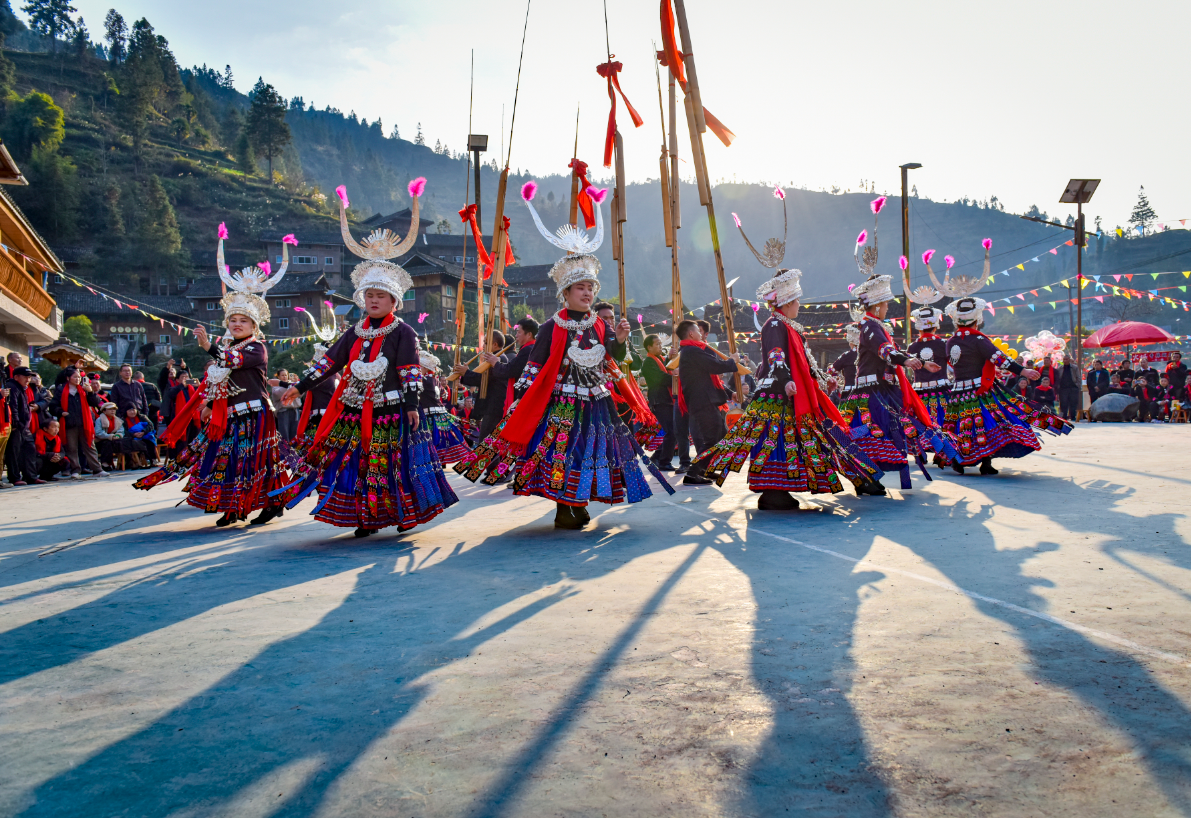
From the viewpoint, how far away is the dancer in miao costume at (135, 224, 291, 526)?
22.0 ft

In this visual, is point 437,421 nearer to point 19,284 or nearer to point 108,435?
point 108,435

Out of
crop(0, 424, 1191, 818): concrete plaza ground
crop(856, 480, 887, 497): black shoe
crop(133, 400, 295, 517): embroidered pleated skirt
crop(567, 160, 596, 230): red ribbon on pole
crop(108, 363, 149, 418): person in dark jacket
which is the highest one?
crop(567, 160, 596, 230): red ribbon on pole

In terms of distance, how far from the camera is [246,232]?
250 feet

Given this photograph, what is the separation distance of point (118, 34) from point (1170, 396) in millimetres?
136053

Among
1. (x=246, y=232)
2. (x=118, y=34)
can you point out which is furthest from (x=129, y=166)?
(x=118, y=34)

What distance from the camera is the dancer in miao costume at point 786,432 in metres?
6.62

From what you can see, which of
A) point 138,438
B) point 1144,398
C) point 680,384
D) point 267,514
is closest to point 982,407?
point 680,384

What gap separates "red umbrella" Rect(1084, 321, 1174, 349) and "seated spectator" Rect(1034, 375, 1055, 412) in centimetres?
209

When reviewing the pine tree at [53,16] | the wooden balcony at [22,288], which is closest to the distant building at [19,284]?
the wooden balcony at [22,288]

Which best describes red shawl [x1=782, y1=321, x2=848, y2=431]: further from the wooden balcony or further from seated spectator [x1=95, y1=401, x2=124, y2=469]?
the wooden balcony

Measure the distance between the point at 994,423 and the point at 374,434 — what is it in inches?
248

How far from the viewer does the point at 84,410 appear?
13.5 meters

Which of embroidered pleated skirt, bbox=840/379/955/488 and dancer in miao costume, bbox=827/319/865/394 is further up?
dancer in miao costume, bbox=827/319/865/394

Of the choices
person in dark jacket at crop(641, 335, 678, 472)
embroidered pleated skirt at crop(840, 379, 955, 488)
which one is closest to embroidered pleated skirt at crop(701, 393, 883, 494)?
embroidered pleated skirt at crop(840, 379, 955, 488)
